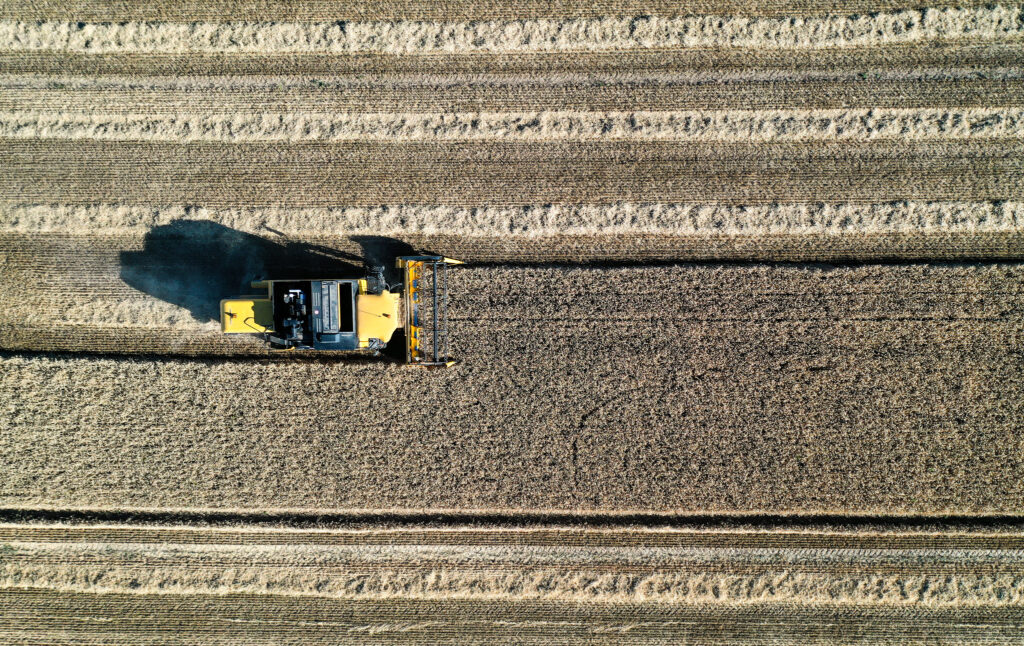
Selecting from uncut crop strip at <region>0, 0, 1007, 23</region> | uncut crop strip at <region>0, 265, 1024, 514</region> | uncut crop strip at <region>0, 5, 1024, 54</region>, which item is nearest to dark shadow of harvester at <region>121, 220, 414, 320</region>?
uncut crop strip at <region>0, 265, 1024, 514</region>

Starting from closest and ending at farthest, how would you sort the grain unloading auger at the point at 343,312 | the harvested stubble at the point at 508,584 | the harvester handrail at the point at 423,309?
the grain unloading auger at the point at 343,312, the harvester handrail at the point at 423,309, the harvested stubble at the point at 508,584

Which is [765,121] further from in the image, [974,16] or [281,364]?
[281,364]

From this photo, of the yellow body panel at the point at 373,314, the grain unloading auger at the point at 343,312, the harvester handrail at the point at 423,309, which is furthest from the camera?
the harvester handrail at the point at 423,309

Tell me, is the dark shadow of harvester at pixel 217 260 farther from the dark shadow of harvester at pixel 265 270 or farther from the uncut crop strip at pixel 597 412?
the uncut crop strip at pixel 597 412

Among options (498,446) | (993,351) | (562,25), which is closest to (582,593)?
(498,446)

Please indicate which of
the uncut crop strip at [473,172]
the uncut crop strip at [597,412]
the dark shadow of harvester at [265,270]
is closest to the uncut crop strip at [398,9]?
the uncut crop strip at [473,172]

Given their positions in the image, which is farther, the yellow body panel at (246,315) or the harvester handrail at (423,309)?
the harvester handrail at (423,309)

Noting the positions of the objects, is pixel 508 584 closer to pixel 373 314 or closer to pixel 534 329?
pixel 534 329
